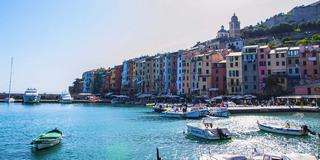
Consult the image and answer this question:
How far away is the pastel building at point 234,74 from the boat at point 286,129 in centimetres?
4753

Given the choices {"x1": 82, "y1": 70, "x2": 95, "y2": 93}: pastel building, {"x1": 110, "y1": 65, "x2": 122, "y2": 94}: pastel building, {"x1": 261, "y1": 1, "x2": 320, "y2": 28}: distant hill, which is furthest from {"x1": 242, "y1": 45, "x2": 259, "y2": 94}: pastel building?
{"x1": 82, "y1": 70, "x2": 95, "y2": 93}: pastel building

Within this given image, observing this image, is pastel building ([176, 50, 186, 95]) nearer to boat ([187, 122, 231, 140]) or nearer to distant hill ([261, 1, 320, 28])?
distant hill ([261, 1, 320, 28])

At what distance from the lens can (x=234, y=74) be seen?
10194 centimetres

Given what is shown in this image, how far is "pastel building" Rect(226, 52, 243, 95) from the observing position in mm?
101312

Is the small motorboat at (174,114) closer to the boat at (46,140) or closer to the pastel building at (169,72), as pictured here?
the boat at (46,140)

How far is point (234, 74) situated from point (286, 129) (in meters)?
52.7

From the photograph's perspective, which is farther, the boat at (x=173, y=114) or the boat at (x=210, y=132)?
the boat at (x=173, y=114)

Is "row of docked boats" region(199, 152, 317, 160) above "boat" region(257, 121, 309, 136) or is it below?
below

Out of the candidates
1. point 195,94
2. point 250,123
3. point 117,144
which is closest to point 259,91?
point 195,94

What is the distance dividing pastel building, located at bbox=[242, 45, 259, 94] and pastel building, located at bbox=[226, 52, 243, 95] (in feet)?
3.15

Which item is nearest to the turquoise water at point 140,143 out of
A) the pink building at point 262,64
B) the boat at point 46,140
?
the boat at point 46,140

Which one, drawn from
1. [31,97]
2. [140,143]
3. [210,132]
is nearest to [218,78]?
[210,132]

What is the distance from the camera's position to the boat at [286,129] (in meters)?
48.5

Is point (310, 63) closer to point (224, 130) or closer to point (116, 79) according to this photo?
point (224, 130)
